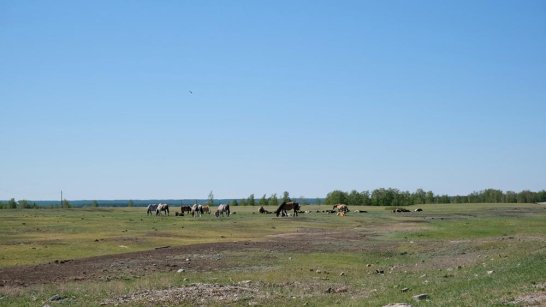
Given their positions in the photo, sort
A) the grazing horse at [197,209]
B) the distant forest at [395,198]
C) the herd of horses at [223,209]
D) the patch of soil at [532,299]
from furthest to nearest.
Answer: the distant forest at [395,198] → the grazing horse at [197,209] → the herd of horses at [223,209] → the patch of soil at [532,299]

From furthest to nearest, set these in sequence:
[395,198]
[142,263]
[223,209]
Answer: [395,198] < [223,209] < [142,263]

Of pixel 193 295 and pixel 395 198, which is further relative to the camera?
pixel 395 198

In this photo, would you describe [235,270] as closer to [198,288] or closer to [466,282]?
[198,288]

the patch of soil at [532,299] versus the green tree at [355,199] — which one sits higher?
the green tree at [355,199]

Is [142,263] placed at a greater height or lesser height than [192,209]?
lesser

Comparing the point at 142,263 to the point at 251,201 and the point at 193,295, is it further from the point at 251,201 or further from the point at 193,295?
the point at 251,201

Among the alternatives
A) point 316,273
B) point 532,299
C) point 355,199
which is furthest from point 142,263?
point 355,199

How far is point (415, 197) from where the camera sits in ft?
444

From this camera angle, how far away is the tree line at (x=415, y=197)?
124875 mm

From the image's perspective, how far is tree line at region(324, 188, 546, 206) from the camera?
124875mm

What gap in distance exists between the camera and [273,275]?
2167cm

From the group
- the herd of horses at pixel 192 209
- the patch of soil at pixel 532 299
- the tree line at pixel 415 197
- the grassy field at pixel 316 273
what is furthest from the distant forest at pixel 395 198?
the patch of soil at pixel 532 299

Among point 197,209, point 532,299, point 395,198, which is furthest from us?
point 395,198

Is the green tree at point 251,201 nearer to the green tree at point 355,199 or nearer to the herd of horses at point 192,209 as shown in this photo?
the green tree at point 355,199
